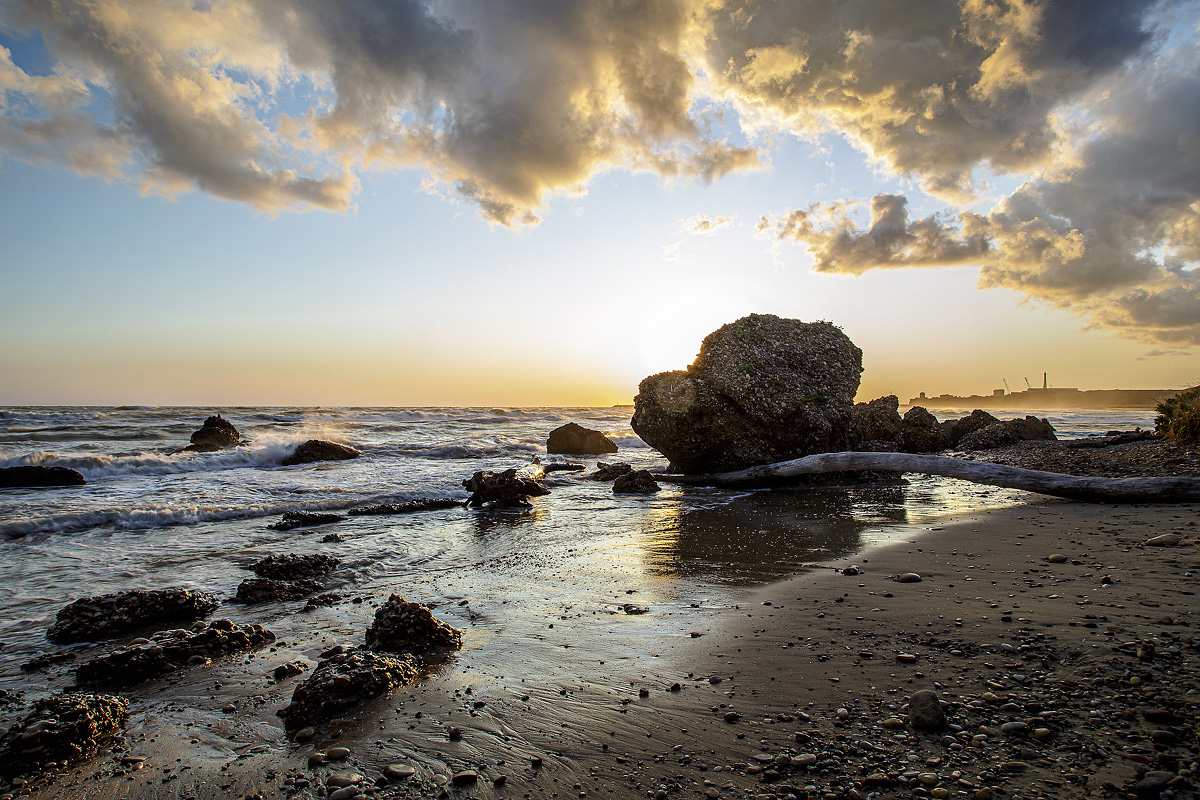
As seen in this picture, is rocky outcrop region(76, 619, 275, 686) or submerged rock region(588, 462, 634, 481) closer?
rocky outcrop region(76, 619, 275, 686)

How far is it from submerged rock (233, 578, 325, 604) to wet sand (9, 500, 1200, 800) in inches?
29.8

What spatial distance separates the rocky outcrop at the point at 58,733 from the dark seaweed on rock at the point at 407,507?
237 inches

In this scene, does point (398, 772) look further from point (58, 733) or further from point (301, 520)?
point (301, 520)

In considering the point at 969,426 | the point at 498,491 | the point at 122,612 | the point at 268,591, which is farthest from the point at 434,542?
the point at 969,426

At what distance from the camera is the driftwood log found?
655 centimetres

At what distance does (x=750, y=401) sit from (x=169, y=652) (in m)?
9.37

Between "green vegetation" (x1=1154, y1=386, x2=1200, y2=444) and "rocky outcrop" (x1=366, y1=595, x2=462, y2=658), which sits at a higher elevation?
"green vegetation" (x1=1154, y1=386, x2=1200, y2=444)

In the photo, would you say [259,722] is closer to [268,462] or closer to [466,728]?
[466,728]

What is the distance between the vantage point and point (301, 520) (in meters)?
7.78

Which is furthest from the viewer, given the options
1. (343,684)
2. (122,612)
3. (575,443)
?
(575,443)

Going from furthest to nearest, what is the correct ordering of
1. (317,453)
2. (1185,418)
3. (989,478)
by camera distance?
1. (317,453)
2. (1185,418)
3. (989,478)

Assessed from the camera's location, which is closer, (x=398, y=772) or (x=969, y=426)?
(x=398, y=772)

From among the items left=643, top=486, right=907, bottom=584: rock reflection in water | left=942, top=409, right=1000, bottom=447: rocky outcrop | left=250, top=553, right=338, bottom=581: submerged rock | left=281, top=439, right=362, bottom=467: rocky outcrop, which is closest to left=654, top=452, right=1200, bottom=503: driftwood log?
left=643, top=486, right=907, bottom=584: rock reflection in water

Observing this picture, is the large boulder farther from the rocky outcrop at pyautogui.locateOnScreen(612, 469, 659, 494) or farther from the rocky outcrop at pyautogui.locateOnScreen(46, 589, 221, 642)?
the rocky outcrop at pyautogui.locateOnScreen(46, 589, 221, 642)
